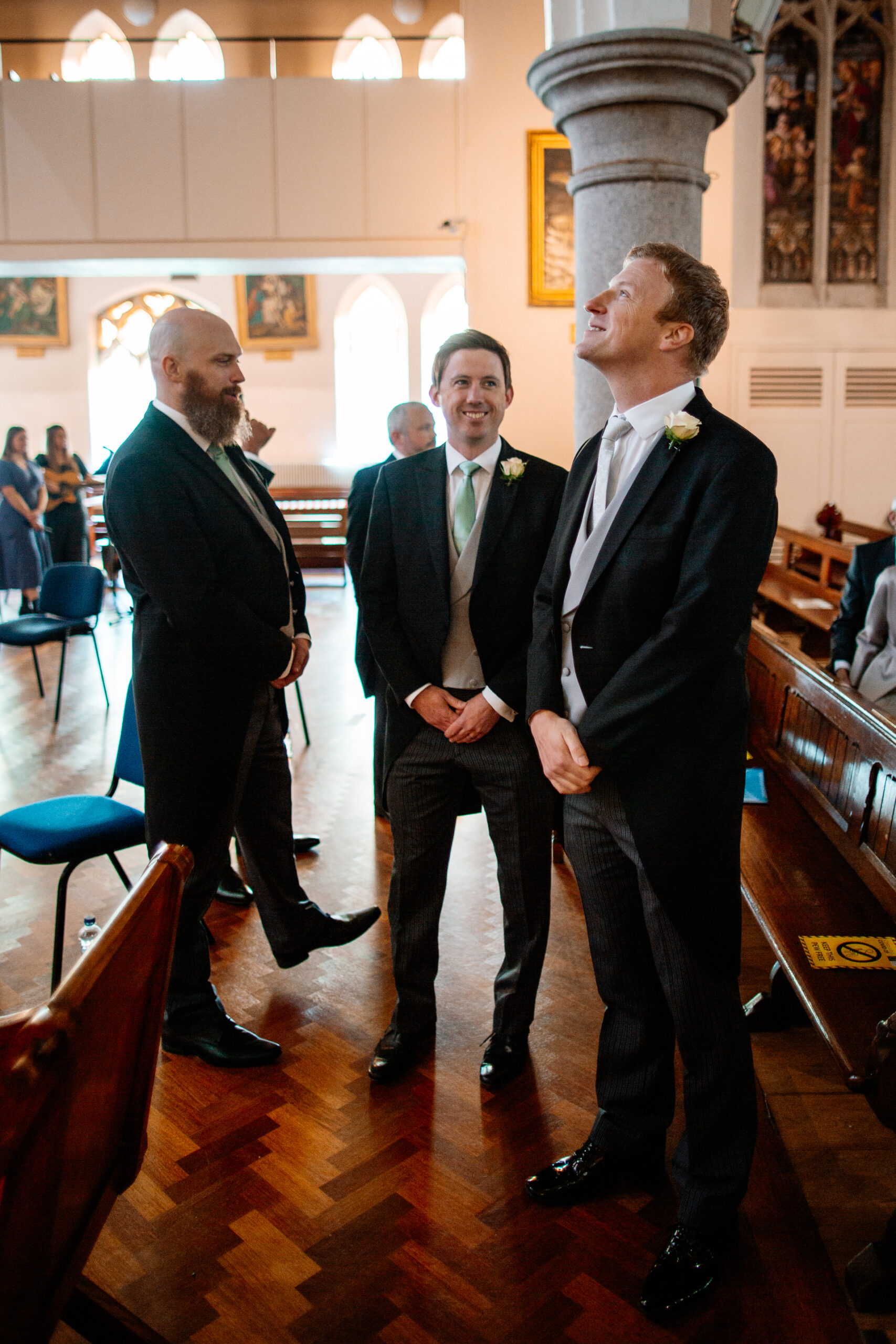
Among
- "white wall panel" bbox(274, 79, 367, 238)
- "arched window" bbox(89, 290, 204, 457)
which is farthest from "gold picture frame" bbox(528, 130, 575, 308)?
"arched window" bbox(89, 290, 204, 457)

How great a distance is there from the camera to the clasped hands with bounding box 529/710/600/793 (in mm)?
1823

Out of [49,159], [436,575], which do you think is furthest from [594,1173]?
[49,159]

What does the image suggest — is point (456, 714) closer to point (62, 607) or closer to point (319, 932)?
point (319, 932)

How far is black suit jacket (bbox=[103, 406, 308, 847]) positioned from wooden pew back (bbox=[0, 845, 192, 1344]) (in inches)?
43.1

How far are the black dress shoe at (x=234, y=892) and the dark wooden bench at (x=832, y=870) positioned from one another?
1637 millimetres

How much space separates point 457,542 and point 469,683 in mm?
317

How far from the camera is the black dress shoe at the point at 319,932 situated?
2812mm

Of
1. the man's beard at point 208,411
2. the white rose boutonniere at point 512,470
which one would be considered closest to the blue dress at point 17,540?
the man's beard at point 208,411

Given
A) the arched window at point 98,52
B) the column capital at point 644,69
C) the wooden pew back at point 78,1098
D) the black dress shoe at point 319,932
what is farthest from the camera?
the arched window at point 98,52

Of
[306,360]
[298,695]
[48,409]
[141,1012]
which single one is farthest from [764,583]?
[48,409]

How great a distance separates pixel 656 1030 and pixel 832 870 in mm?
938

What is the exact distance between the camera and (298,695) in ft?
16.3

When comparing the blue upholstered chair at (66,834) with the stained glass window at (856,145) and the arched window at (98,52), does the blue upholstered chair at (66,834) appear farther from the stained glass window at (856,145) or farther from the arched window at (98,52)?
the arched window at (98,52)

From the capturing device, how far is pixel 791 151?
977 cm
